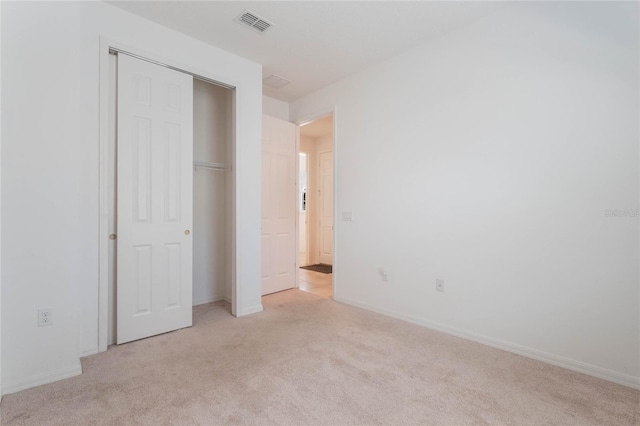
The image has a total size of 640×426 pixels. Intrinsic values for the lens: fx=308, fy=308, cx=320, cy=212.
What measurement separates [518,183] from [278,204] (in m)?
2.82

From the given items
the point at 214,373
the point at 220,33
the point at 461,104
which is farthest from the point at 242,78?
the point at 214,373

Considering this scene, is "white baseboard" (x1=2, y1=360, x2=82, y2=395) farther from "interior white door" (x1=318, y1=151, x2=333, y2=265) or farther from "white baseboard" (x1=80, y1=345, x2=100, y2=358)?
"interior white door" (x1=318, y1=151, x2=333, y2=265)

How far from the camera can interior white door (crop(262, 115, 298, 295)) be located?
13.4ft

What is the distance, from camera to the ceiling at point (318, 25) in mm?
2471

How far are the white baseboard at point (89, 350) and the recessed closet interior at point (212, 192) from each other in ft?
4.32

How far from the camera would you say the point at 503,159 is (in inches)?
98.5

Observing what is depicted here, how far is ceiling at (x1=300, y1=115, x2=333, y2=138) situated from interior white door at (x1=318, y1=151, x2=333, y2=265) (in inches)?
16.2

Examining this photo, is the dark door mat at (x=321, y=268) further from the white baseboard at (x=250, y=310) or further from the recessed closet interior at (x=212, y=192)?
the white baseboard at (x=250, y=310)

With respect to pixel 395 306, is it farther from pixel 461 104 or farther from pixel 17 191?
pixel 17 191

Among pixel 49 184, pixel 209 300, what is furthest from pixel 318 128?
pixel 49 184

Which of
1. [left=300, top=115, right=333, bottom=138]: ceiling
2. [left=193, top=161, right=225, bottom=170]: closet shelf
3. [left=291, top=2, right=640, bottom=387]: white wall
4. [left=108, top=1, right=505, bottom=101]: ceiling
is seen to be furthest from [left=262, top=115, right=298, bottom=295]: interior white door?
[left=291, top=2, right=640, bottom=387]: white wall

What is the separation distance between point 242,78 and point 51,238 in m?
2.27

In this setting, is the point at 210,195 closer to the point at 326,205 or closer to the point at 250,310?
the point at 250,310

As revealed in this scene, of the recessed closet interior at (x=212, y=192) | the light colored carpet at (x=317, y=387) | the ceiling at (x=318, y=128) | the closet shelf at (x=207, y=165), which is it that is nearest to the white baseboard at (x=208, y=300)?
the recessed closet interior at (x=212, y=192)
